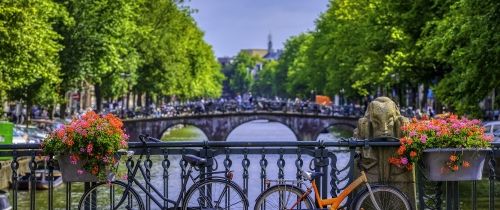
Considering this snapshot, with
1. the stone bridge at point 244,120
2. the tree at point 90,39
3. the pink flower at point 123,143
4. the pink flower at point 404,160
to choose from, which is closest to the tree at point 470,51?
the pink flower at point 404,160

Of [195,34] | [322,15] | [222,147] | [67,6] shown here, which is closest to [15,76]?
[67,6]

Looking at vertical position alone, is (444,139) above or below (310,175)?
above

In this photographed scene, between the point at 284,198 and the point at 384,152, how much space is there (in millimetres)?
1408

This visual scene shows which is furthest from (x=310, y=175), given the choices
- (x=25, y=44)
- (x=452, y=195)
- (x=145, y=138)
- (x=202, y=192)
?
(x=25, y=44)

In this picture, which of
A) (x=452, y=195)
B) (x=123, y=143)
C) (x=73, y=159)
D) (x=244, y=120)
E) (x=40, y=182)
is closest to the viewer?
(x=73, y=159)

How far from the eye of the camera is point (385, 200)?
1231 centimetres

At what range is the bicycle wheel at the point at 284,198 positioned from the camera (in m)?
12.0

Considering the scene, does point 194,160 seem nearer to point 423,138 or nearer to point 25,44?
point 423,138

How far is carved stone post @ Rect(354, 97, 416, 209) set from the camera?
1265 centimetres

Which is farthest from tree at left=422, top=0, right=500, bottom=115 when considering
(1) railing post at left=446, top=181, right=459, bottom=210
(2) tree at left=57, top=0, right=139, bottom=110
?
(2) tree at left=57, top=0, right=139, bottom=110

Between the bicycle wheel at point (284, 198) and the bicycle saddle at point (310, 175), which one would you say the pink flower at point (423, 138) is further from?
the bicycle wheel at point (284, 198)

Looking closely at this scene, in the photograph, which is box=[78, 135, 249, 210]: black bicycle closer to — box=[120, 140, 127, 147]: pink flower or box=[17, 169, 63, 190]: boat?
box=[120, 140, 127, 147]: pink flower

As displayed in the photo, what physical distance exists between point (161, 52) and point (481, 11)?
42.8 metres

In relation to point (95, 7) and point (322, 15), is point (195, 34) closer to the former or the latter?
point (322, 15)
